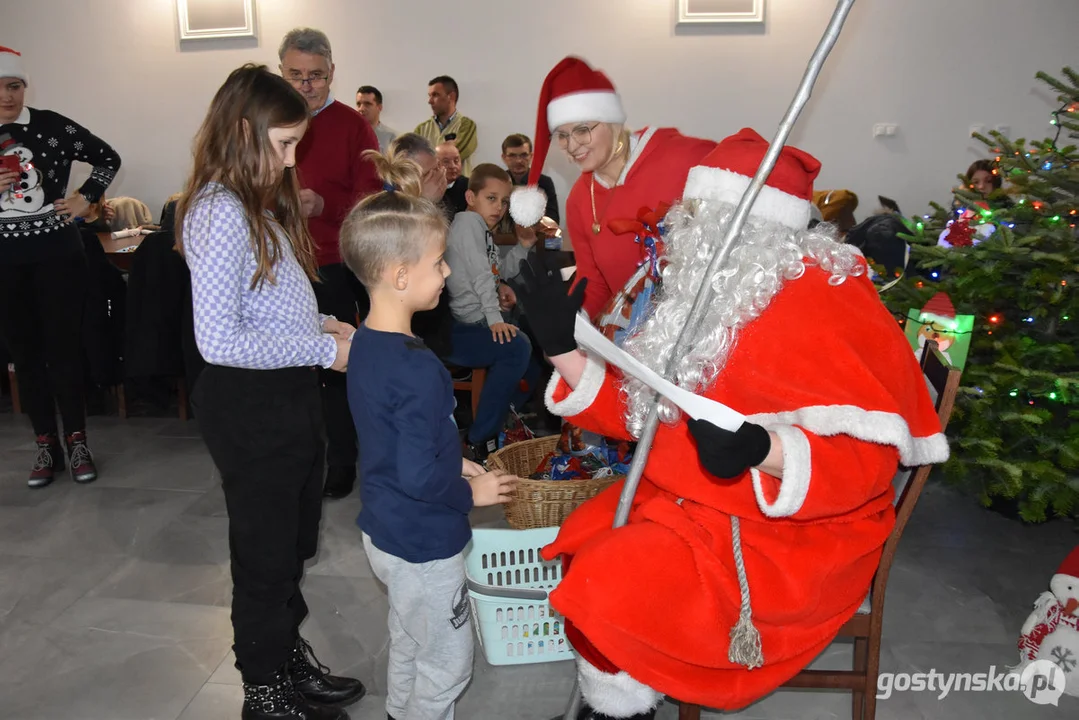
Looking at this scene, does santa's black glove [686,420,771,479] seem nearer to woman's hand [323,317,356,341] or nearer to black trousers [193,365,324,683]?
black trousers [193,365,324,683]

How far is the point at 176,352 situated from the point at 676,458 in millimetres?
2761

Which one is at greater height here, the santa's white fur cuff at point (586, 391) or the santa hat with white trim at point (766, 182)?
the santa hat with white trim at point (766, 182)

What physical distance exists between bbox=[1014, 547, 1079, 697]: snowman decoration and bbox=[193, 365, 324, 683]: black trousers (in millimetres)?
1868

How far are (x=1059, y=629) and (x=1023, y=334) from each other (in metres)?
1.05

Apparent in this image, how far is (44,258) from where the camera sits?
3.16m

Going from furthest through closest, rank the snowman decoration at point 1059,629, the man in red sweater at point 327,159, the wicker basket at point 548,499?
the man in red sweater at point 327,159, the wicker basket at point 548,499, the snowman decoration at point 1059,629

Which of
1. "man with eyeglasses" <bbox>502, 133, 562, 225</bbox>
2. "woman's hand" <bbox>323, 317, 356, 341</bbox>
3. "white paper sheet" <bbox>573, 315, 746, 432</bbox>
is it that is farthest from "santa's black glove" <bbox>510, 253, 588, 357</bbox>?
"man with eyeglasses" <bbox>502, 133, 562, 225</bbox>

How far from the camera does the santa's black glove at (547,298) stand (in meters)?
1.42

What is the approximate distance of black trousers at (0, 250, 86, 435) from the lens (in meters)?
3.18

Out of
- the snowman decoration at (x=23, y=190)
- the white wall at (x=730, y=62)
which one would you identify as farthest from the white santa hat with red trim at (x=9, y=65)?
the white wall at (x=730, y=62)

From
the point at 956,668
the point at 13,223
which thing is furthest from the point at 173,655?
the point at 956,668

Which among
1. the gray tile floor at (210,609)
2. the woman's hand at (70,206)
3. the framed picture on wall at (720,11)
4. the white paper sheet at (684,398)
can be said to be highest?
the framed picture on wall at (720,11)

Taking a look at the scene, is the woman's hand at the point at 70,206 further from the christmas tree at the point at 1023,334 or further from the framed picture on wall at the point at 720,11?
the framed picture on wall at the point at 720,11

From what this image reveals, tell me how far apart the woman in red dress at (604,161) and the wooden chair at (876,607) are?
2.81 ft
